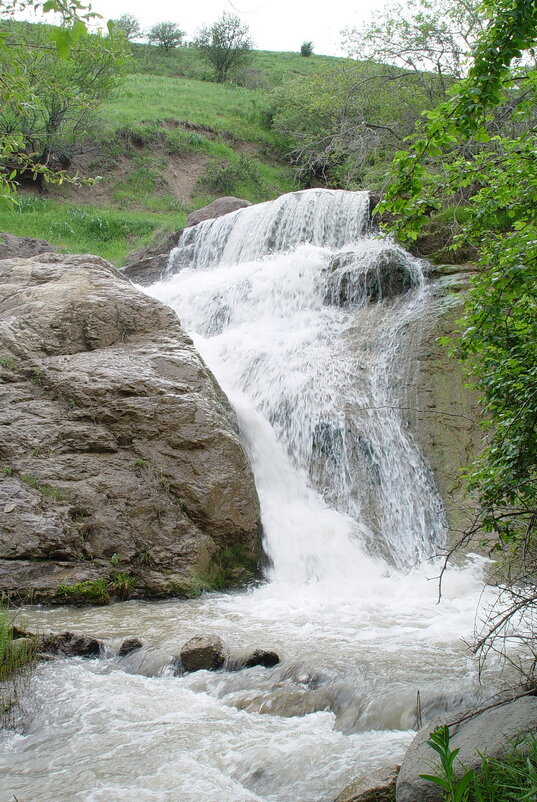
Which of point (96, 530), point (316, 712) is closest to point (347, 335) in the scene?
point (96, 530)

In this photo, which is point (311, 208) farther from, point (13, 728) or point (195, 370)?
point (13, 728)

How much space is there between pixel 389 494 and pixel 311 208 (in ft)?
30.8

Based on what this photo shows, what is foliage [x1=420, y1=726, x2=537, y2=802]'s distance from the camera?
6.49 ft

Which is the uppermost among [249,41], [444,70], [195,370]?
[249,41]

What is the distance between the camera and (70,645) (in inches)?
200

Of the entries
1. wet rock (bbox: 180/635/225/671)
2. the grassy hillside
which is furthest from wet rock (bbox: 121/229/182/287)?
wet rock (bbox: 180/635/225/671)

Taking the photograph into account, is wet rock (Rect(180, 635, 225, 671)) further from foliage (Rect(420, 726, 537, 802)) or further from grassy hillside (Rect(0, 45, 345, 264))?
grassy hillside (Rect(0, 45, 345, 264))

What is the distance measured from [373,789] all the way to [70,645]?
3101 mm

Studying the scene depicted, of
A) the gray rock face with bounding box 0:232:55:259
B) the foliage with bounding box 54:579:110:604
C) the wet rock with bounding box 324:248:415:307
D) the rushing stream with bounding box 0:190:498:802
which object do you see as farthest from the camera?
the gray rock face with bounding box 0:232:55:259

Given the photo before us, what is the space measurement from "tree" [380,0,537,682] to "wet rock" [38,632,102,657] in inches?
120

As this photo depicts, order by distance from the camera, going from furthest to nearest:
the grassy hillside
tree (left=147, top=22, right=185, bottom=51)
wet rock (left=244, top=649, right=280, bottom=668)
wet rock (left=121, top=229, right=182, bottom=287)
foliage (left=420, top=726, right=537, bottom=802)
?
tree (left=147, top=22, right=185, bottom=51) < the grassy hillside < wet rock (left=121, top=229, right=182, bottom=287) < wet rock (left=244, top=649, right=280, bottom=668) < foliage (left=420, top=726, right=537, bottom=802)

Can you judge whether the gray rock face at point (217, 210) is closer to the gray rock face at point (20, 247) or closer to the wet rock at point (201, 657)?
the gray rock face at point (20, 247)

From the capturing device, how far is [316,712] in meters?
4.11

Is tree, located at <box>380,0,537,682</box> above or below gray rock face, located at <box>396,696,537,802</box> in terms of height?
above
